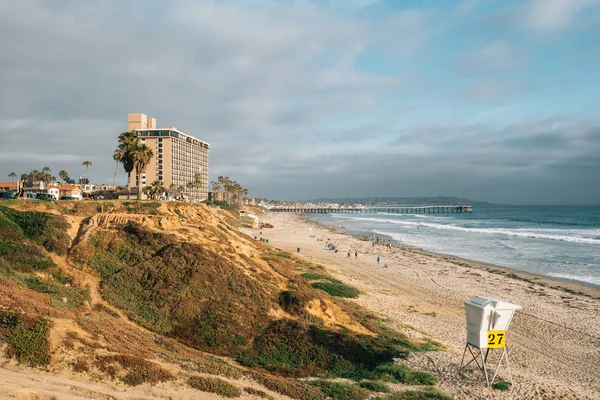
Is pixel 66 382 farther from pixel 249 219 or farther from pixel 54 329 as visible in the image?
pixel 249 219

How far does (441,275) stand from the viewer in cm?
4197

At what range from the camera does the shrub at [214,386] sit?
1116 centimetres

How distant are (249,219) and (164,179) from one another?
1643 inches

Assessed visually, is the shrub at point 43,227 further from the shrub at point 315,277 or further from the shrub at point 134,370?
the shrub at point 315,277

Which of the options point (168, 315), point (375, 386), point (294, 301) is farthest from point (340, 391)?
point (168, 315)

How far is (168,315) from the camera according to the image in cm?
1684

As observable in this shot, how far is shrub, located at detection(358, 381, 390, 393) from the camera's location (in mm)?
13484

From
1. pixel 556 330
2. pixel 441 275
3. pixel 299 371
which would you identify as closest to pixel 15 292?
pixel 299 371

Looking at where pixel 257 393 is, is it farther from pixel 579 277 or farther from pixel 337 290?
pixel 579 277

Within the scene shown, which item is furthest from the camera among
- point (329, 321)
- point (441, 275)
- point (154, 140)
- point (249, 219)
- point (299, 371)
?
point (154, 140)

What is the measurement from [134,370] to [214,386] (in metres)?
2.31

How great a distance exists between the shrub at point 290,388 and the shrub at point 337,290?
15608 mm

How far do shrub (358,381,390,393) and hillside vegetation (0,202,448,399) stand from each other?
109 mm

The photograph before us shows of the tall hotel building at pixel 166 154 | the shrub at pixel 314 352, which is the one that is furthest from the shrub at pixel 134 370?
the tall hotel building at pixel 166 154
